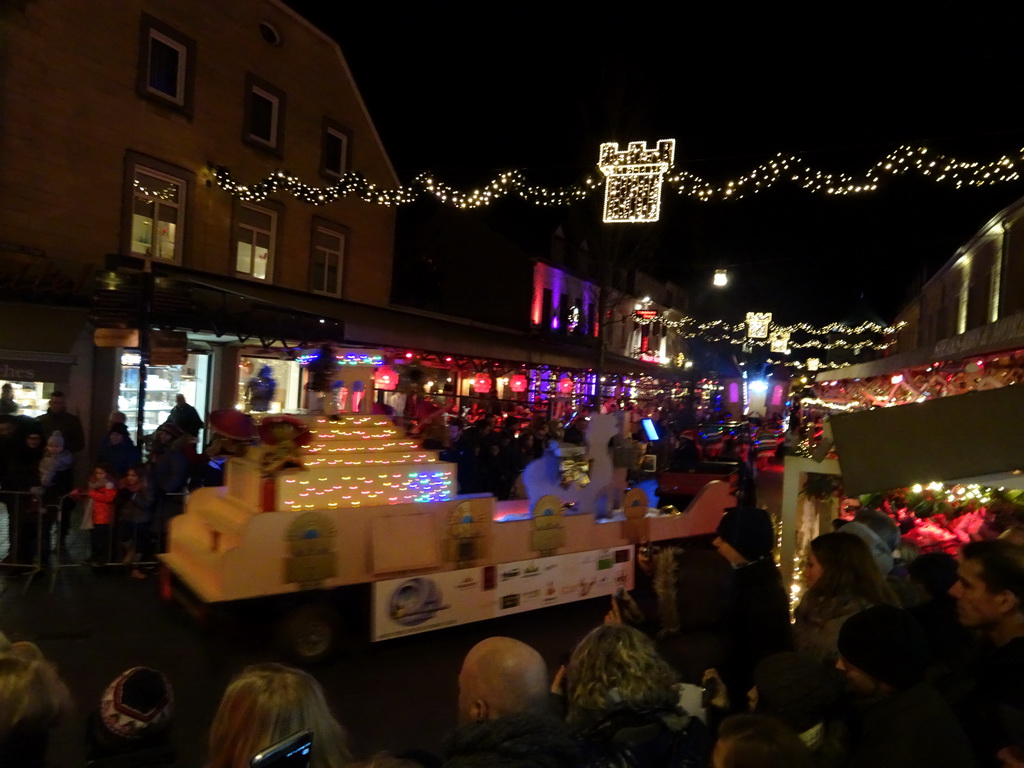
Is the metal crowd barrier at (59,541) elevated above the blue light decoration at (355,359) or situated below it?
below

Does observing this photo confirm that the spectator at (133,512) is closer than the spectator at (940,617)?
No

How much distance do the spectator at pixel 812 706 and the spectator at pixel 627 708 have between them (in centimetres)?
28

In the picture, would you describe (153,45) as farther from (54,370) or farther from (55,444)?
(55,444)

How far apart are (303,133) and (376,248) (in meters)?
3.51

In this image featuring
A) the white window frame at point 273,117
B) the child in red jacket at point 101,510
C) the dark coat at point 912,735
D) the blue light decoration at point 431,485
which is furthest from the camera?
the white window frame at point 273,117

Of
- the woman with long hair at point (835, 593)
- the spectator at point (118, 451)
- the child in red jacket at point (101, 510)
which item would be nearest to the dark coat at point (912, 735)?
the woman with long hair at point (835, 593)

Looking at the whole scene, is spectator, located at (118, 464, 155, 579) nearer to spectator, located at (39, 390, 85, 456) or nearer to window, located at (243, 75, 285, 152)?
spectator, located at (39, 390, 85, 456)

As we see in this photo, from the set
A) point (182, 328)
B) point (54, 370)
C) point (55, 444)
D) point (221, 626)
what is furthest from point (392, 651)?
point (54, 370)

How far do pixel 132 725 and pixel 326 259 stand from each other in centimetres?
1624

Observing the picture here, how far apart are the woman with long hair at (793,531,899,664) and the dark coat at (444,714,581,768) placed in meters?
1.68

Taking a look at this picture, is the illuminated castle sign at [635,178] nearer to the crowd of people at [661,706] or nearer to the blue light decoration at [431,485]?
the blue light decoration at [431,485]

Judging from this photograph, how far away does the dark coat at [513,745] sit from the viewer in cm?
187

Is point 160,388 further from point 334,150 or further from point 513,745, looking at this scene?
point 513,745

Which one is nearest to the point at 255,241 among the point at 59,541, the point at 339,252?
the point at 339,252
